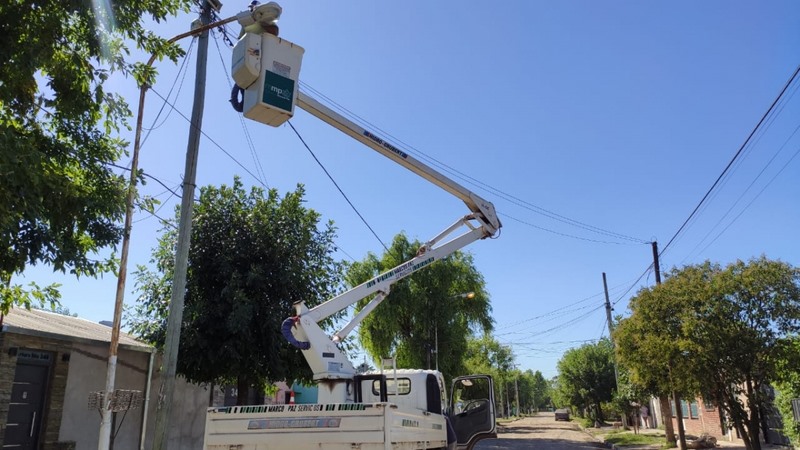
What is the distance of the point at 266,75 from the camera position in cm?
802

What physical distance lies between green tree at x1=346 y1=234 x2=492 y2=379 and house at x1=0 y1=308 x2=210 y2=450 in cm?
1466

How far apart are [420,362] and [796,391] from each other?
17.7 meters

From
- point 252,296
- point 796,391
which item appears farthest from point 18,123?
point 796,391

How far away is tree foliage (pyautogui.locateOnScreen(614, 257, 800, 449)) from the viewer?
1426cm

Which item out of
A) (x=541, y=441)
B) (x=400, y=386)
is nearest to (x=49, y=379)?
(x=400, y=386)

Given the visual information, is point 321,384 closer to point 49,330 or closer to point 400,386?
point 400,386

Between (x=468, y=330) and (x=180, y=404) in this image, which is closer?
(x=180, y=404)

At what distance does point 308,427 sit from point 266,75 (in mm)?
4749

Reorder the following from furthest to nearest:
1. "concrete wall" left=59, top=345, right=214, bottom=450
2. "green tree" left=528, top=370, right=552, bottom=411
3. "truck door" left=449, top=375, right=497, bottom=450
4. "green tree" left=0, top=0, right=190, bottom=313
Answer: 1. "green tree" left=528, top=370, right=552, bottom=411
2. "concrete wall" left=59, top=345, right=214, bottom=450
3. "truck door" left=449, top=375, right=497, bottom=450
4. "green tree" left=0, top=0, right=190, bottom=313

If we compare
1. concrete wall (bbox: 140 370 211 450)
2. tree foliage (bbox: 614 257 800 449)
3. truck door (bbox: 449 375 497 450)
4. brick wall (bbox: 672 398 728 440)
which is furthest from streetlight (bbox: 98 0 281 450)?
brick wall (bbox: 672 398 728 440)

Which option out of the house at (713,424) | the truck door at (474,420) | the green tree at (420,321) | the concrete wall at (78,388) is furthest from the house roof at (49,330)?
the house at (713,424)

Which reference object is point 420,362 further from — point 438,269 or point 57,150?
point 57,150

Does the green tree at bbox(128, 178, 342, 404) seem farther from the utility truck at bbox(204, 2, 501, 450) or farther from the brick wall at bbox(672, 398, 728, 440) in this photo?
the brick wall at bbox(672, 398, 728, 440)

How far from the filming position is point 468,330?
32.3 meters
